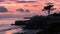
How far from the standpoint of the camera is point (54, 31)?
3.70 metres

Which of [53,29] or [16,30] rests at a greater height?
[53,29]

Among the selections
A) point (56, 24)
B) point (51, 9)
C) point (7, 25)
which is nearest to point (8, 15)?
point (7, 25)

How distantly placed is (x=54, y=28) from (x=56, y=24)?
0.54ft

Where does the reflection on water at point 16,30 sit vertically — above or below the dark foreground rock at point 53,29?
below

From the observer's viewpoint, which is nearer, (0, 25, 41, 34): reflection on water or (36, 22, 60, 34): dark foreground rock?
(36, 22, 60, 34): dark foreground rock

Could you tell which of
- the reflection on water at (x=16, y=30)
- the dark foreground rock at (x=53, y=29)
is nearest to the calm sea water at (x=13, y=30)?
the reflection on water at (x=16, y=30)

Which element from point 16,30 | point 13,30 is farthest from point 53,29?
point 13,30

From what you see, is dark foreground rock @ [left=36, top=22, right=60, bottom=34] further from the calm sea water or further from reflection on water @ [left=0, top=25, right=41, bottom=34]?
the calm sea water

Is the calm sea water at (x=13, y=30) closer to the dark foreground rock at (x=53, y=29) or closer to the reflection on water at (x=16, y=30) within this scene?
the reflection on water at (x=16, y=30)

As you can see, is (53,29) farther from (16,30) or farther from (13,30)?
(13,30)

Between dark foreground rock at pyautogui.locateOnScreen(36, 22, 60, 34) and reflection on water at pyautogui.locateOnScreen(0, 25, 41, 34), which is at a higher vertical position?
dark foreground rock at pyautogui.locateOnScreen(36, 22, 60, 34)

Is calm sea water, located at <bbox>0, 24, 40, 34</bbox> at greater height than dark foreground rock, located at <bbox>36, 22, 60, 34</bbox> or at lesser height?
lesser

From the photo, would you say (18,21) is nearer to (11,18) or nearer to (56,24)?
(11,18)

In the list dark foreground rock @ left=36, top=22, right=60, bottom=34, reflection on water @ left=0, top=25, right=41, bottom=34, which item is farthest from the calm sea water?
dark foreground rock @ left=36, top=22, right=60, bottom=34
